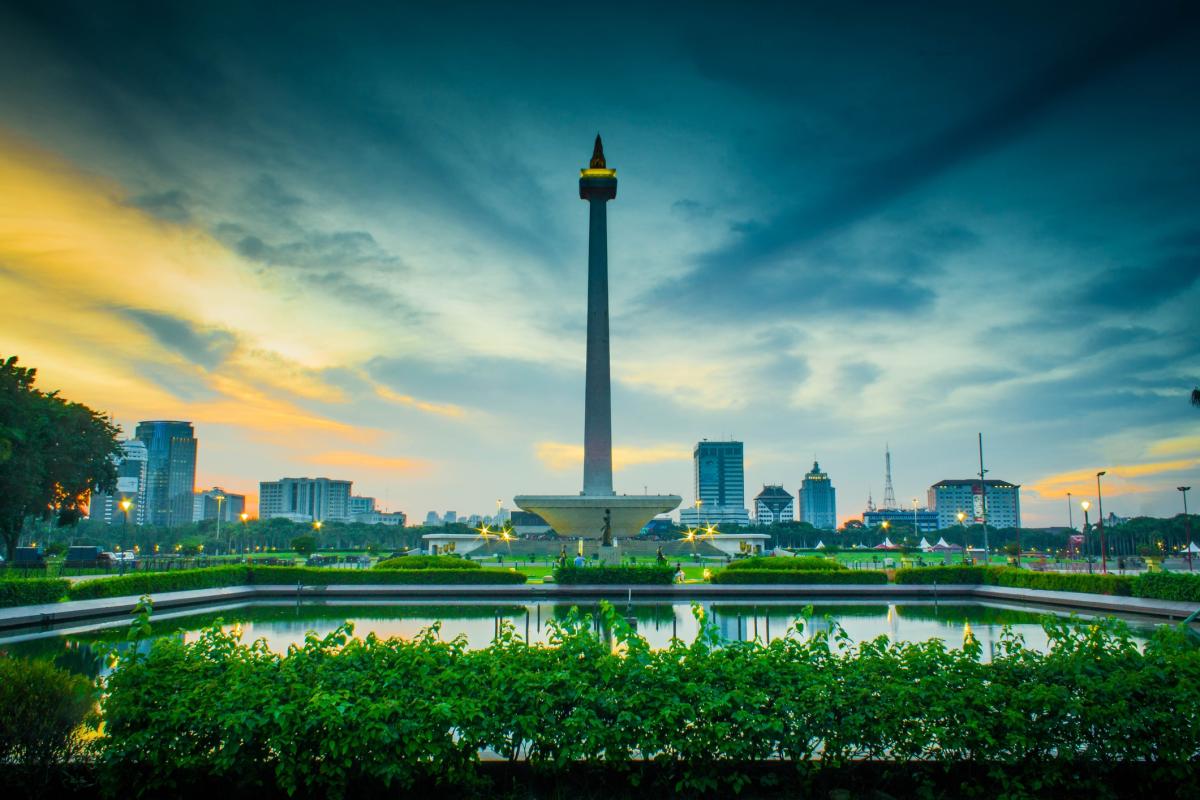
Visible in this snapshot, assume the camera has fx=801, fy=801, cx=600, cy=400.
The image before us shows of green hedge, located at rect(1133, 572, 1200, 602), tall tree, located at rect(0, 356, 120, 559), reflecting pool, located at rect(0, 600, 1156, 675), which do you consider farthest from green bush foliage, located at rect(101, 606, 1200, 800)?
tall tree, located at rect(0, 356, 120, 559)

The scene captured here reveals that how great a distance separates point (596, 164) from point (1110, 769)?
53613mm

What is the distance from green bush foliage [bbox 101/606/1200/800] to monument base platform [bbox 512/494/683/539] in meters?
38.8

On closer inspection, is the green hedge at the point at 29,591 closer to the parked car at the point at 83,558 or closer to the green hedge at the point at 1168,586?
the parked car at the point at 83,558

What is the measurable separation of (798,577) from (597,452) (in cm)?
2074

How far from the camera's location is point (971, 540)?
351 feet

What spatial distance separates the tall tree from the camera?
110ft

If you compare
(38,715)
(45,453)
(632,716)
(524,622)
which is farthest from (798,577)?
(45,453)

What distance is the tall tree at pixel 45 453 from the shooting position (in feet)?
110

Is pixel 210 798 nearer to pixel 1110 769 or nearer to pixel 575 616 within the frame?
pixel 575 616

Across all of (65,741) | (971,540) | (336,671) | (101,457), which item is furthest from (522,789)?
(971,540)

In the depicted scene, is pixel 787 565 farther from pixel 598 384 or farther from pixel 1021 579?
pixel 598 384

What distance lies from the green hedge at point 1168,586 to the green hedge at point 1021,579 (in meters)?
0.49

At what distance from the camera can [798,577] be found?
30.2 m

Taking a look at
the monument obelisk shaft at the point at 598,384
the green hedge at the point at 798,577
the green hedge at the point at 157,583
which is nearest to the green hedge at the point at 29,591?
the green hedge at the point at 157,583
